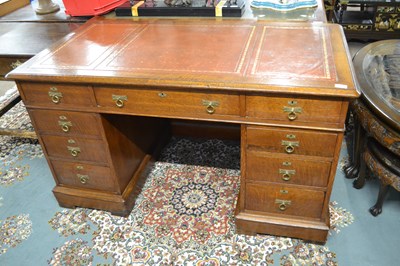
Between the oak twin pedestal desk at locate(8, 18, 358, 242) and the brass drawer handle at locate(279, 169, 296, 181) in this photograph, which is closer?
the oak twin pedestal desk at locate(8, 18, 358, 242)

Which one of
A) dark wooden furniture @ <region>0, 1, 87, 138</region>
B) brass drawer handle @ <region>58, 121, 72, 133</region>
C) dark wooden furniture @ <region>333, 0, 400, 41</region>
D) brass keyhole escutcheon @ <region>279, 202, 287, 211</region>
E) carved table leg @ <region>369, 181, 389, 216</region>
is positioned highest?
dark wooden furniture @ <region>0, 1, 87, 138</region>

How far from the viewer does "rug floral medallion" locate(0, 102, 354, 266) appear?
1.85m

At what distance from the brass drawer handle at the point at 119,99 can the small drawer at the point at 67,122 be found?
157 mm

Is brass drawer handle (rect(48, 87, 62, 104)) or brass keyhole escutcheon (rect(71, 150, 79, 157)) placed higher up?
brass drawer handle (rect(48, 87, 62, 104))

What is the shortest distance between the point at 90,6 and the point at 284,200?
1.65 m

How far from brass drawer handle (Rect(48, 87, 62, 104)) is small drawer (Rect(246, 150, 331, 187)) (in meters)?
0.95

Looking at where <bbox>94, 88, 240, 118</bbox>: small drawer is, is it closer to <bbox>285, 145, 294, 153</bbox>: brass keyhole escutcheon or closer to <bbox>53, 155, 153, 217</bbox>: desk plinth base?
<bbox>285, 145, 294, 153</bbox>: brass keyhole escutcheon

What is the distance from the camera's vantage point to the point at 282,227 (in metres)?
1.85

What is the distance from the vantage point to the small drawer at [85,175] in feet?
6.55

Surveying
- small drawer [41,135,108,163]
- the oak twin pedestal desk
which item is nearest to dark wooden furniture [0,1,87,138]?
the oak twin pedestal desk

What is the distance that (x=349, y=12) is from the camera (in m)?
3.93

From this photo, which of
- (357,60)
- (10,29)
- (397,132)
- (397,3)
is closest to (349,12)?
(397,3)

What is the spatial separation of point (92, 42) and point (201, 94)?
0.76 metres

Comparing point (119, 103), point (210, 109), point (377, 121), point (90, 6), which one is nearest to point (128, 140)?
point (119, 103)
